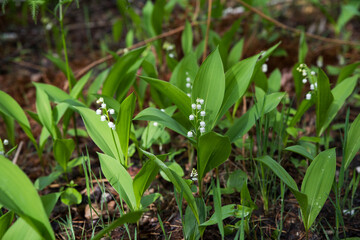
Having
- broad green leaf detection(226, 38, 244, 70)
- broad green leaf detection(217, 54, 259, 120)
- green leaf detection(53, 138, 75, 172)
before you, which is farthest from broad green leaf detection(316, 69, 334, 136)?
green leaf detection(53, 138, 75, 172)

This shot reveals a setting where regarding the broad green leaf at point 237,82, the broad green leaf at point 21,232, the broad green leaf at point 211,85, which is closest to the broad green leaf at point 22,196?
the broad green leaf at point 21,232

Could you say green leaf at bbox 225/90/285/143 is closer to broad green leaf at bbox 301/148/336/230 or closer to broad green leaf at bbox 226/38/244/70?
broad green leaf at bbox 301/148/336/230

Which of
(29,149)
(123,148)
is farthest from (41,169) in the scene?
(123,148)

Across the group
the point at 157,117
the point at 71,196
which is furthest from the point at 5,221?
the point at 157,117

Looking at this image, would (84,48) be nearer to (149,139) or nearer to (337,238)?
(149,139)

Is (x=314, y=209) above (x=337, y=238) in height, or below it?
above

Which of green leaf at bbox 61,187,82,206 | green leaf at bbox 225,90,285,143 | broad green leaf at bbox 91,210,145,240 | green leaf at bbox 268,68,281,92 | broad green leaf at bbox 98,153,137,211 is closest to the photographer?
broad green leaf at bbox 91,210,145,240

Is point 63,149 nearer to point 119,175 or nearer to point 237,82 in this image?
point 119,175
